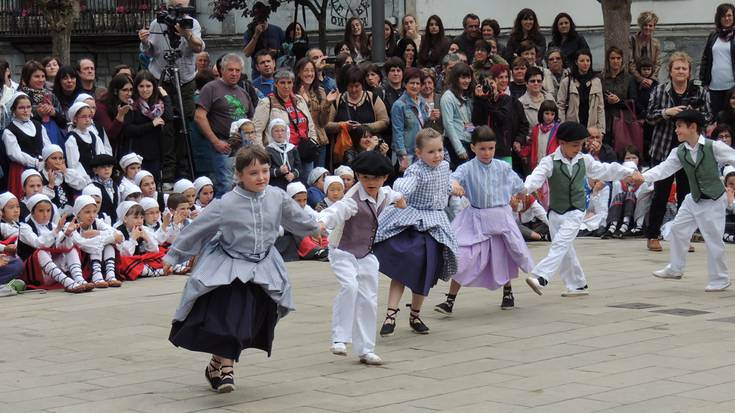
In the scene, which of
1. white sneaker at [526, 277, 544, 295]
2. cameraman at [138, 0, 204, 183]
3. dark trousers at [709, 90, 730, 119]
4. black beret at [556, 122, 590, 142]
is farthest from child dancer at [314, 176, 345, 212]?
dark trousers at [709, 90, 730, 119]

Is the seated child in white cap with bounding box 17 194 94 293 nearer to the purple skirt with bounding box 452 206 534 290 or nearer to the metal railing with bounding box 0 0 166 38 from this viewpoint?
the purple skirt with bounding box 452 206 534 290

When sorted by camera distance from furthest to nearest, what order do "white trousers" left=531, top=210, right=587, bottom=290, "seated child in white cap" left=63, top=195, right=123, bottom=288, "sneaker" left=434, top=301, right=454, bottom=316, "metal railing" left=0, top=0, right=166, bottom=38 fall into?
"metal railing" left=0, top=0, right=166, bottom=38 < "seated child in white cap" left=63, top=195, right=123, bottom=288 < "white trousers" left=531, top=210, right=587, bottom=290 < "sneaker" left=434, top=301, right=454, bottom=316

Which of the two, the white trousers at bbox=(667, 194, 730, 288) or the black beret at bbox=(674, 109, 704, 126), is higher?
the black beret at bbox=(674, 109, 704, 126)

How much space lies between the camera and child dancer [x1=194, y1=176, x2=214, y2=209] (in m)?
15.2

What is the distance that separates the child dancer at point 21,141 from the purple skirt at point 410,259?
5.12m

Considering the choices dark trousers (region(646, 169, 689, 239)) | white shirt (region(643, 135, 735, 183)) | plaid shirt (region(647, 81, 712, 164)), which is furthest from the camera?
plaid shirt (region(647, 81, 712, 164))

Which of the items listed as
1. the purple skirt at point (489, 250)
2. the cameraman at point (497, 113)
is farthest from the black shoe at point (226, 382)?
the cameraman at point (497, 113)

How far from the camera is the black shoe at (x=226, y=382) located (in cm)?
844

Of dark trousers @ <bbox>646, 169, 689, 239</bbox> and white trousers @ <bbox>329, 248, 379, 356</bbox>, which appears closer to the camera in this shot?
white trousers @ <bbox>329, 248, 379, 356</bbox>

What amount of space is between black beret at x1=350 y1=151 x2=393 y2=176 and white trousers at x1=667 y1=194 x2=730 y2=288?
152 inches

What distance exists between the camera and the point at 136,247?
46.4 ft

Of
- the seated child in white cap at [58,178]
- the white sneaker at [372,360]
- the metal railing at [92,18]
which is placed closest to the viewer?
the white sneaker at [372,360]

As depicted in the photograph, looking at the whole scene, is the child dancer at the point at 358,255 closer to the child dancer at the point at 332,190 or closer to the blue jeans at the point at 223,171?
the child dancer at the point at 332,190

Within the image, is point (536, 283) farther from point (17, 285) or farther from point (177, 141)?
point (177, 141)
